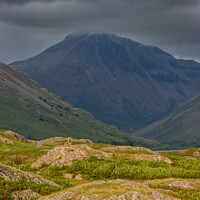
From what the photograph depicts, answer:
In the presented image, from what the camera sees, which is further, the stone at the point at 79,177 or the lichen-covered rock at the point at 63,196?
the stone at the point at 79,177

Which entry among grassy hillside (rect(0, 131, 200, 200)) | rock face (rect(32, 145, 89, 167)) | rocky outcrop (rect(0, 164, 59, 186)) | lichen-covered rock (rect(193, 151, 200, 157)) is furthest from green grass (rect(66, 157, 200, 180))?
lichen-covered rock (rect(193, 151, 200, 157))

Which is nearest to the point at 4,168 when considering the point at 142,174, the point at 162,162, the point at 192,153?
the point at 142,174

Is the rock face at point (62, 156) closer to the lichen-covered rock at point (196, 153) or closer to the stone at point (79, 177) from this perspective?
the stone at point (79, 177)

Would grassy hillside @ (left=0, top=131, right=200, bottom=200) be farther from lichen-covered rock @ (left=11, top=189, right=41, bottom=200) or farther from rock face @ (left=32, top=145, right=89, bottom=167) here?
lichen-covered rock @ (left=11, top=189, right=41, bottom=200)

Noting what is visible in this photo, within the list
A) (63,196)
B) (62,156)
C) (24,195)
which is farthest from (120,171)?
(63,196)

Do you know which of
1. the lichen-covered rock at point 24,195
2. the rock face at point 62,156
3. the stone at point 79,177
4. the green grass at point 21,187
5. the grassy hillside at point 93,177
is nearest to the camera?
the grassy hillside at point 93,177

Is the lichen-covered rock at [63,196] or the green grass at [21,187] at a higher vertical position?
the lichen-covered rock at [63,196]

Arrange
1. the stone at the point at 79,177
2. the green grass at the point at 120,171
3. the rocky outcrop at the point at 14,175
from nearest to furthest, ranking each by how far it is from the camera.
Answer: the rocky outcrop at the point at 14,175, the green grass at the point at 120,171, the stone at the point at 79,177

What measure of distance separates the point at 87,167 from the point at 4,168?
17717 millimetres

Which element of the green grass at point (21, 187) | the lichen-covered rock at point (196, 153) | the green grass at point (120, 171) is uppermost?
the lichen-covered rock at point (196, 153)

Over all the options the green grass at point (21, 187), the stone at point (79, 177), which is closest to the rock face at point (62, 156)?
the stone at point (79, 177)

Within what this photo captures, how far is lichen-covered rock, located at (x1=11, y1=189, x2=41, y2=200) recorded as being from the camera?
3447 centimetres

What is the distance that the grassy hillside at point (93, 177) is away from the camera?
111 ft

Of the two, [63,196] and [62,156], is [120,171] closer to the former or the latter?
[62,156]
